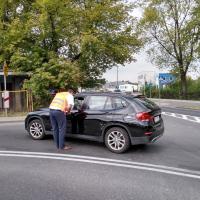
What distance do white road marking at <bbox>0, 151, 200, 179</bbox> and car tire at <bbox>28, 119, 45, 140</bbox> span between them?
1.63 metres

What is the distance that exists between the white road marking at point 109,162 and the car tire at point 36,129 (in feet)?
5.33

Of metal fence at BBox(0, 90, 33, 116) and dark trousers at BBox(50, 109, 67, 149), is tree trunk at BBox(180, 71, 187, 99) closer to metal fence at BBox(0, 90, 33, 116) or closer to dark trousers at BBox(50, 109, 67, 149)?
metal fence at BBox(0, 90, 33, 116)

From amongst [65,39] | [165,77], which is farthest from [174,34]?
[65,39]

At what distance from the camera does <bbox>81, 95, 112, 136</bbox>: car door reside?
8.70 m

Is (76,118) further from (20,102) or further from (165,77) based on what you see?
(165,77)

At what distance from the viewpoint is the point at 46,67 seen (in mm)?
20078

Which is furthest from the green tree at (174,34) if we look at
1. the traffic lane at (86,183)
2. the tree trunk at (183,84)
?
the traffic lane at (86,183)

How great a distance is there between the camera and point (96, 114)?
8.83m

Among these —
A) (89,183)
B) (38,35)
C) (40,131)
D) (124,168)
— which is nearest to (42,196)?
(89,183)

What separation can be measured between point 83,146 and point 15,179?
3.22 m

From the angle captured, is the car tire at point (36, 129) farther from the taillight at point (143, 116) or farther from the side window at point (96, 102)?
the taillight at point (143, 116)

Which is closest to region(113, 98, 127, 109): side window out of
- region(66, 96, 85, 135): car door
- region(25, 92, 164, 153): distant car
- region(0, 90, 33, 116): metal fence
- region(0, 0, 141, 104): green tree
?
region(25, 92, 164, 153): distant car

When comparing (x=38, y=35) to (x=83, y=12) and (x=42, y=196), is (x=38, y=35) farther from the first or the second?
(x=42, y=196)

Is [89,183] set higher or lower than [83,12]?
lower
